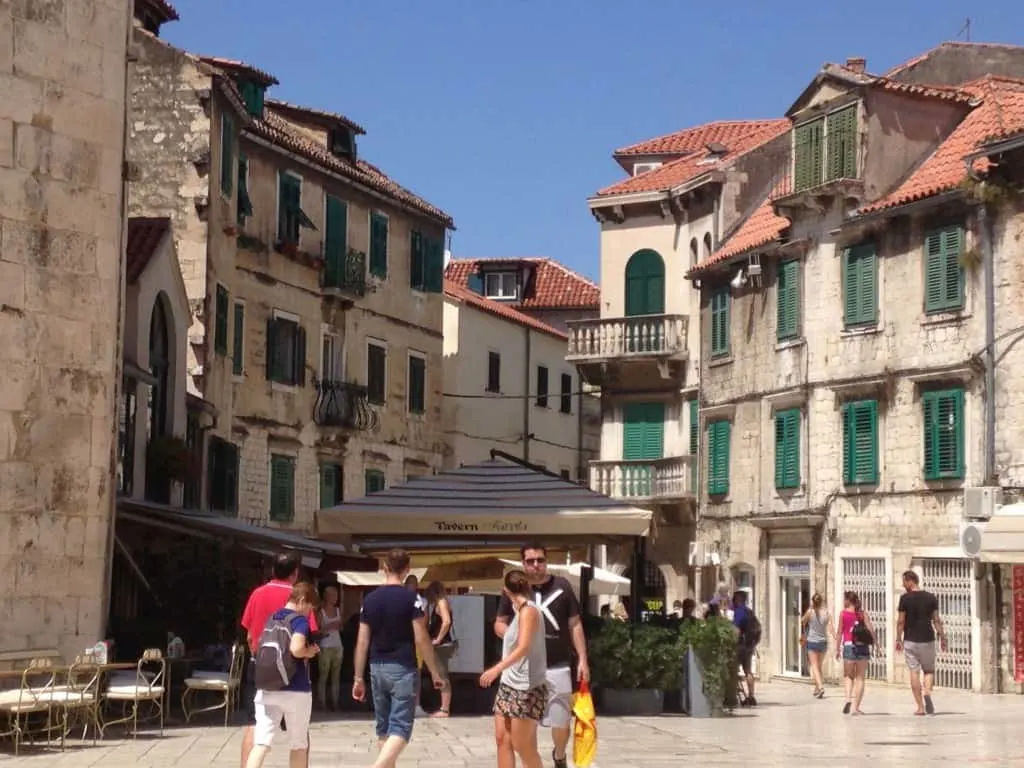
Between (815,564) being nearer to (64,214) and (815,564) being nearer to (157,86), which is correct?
(157,86)

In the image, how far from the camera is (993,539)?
29906mm

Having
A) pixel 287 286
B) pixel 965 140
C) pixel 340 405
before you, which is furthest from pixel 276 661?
pixel 340 405

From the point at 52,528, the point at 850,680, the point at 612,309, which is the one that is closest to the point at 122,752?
the point at 52,528

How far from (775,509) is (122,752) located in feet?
72.0

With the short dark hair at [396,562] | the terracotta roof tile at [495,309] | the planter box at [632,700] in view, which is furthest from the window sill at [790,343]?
the short dark hair at [396,562]

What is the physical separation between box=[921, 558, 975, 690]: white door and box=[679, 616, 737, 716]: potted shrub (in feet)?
30.3

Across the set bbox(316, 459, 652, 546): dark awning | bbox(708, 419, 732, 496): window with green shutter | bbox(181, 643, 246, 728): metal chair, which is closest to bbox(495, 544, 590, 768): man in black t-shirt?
bbox(181, 643, 246, 728): metal chair

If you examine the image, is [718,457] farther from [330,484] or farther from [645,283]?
[330,484]

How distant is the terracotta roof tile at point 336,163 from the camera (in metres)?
38.3

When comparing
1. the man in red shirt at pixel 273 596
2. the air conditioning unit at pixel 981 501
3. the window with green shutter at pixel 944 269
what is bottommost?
the man in red shirt at pixel 273 596

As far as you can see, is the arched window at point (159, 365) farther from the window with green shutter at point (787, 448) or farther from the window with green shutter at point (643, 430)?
the window with green shutter at point (643, 430)

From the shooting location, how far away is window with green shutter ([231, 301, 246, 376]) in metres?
36.8

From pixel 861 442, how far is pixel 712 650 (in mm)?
12333

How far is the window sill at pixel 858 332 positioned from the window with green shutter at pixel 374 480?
1245cm
